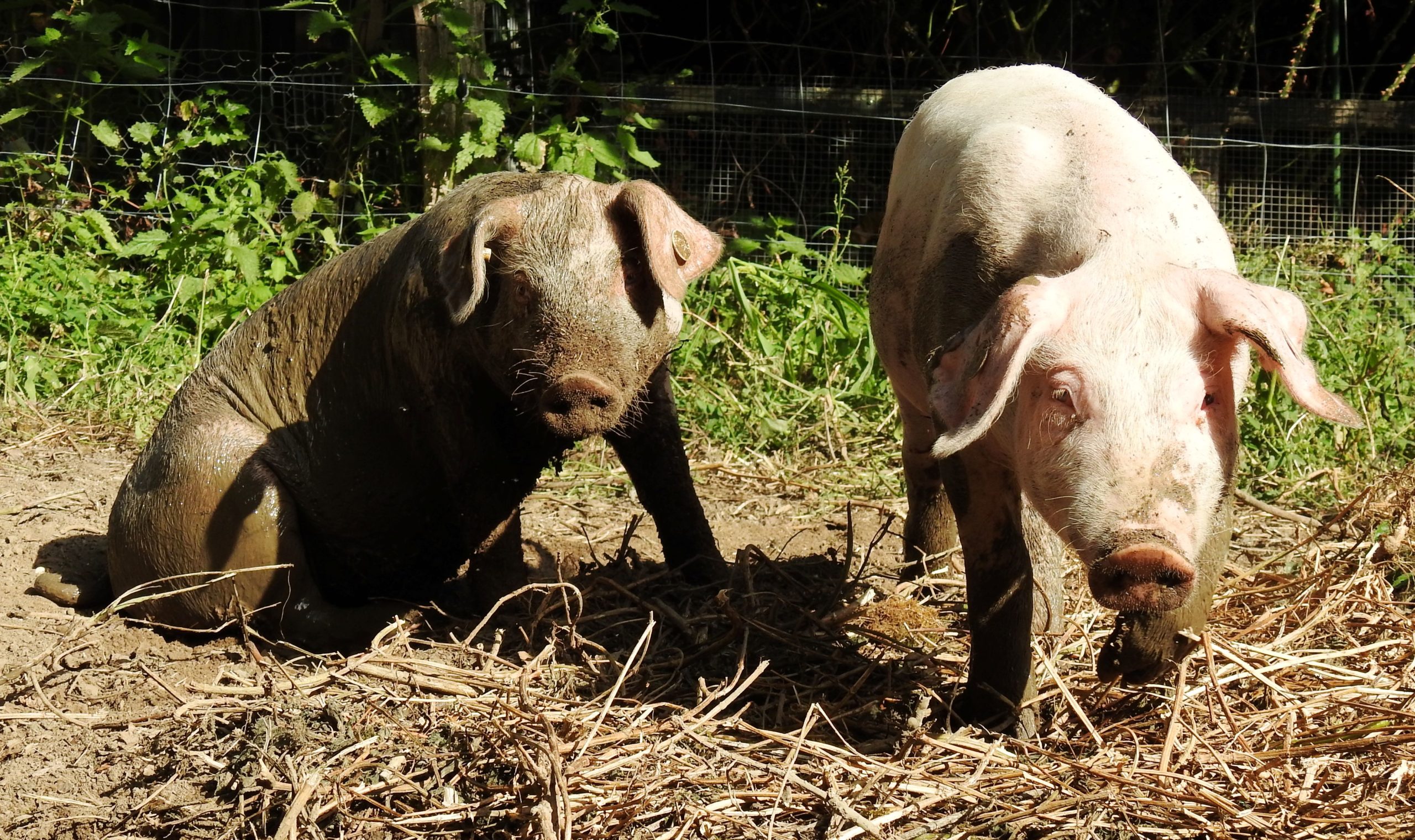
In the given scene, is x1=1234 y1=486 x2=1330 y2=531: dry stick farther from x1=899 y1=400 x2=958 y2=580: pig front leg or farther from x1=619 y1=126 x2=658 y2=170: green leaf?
x1=619 y1=126 x2=658 y2=170: green leaf

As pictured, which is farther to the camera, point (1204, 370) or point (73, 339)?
point (73, 339)

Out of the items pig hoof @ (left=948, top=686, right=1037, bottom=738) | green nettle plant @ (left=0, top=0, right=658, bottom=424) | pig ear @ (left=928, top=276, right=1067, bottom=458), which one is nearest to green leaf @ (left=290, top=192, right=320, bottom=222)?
green nettle plant @ (left=0, top=0, right=658, bottom=424)

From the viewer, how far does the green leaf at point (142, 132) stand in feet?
24.6

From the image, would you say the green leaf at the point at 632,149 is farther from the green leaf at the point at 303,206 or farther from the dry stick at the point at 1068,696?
the dry stick at the point at 1068,696

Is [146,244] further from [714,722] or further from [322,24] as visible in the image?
[714,722]

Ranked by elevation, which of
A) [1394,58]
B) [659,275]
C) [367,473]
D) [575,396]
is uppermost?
[1394,58]

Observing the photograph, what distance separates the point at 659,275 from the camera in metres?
3.81

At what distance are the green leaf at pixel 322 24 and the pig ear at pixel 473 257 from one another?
3114 mm

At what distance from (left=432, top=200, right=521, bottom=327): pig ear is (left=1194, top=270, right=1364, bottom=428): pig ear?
1.87 meters

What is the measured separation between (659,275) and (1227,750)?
74.4 inches

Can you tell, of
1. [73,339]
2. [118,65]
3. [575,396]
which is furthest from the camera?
[118,65]

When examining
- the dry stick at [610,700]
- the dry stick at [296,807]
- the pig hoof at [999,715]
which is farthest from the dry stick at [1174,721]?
the dry stick at [296,807]

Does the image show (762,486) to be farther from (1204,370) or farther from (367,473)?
(1204,370)

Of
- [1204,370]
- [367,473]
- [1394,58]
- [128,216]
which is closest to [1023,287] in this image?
[1204,370]
